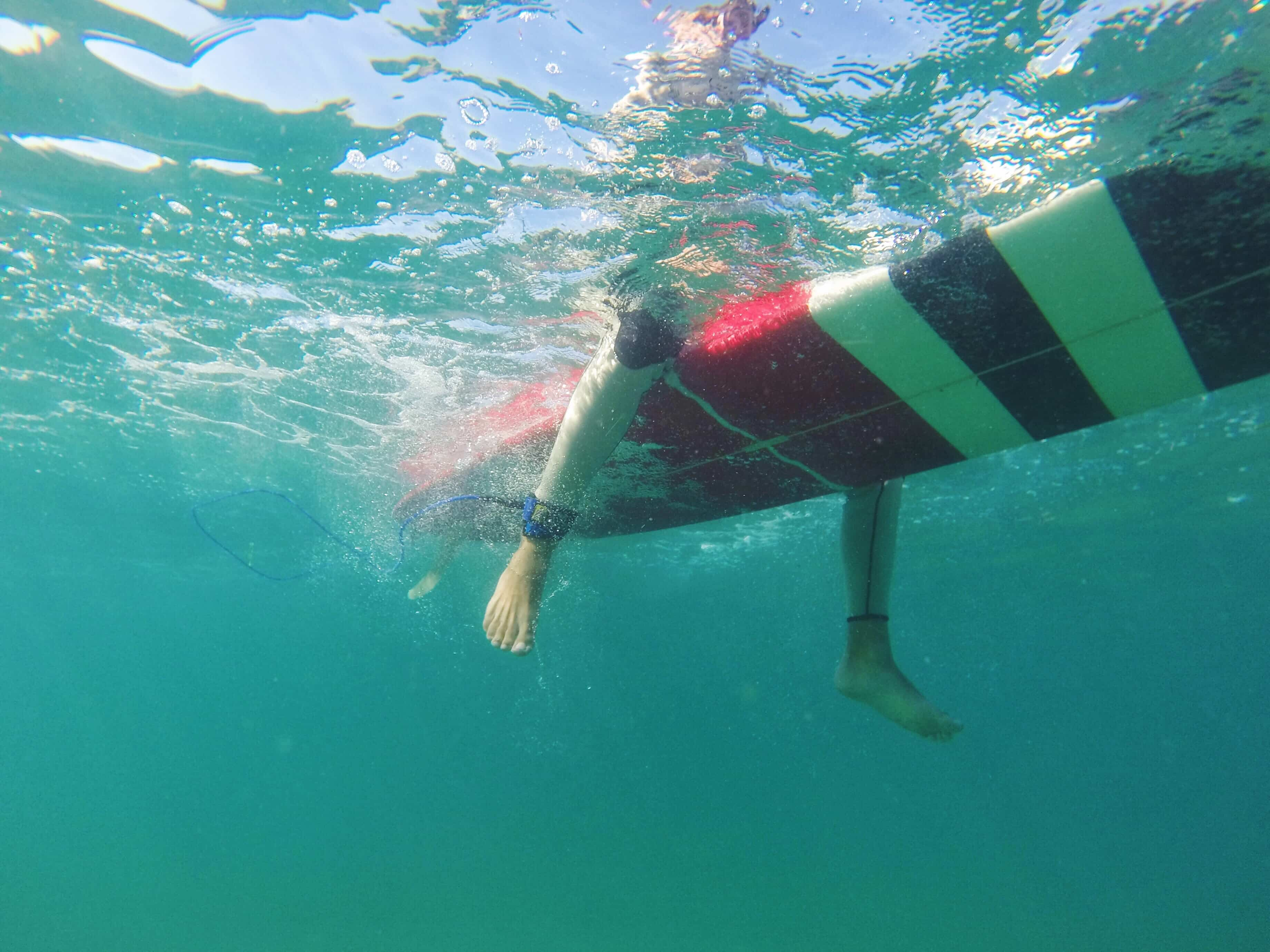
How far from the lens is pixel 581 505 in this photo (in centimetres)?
358

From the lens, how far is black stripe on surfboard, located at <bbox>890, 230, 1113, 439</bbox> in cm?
280

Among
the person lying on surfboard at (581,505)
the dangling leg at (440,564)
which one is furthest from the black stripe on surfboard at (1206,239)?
the dangling leg at (440,564)

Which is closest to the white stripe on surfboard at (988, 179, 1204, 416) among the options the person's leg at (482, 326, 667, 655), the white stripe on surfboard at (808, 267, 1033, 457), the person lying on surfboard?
the white stripe on surfboard at (808, 267, 1033, 457)

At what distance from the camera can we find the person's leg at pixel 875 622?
3471mm

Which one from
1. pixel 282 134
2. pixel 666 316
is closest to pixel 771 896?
pixel 666 316

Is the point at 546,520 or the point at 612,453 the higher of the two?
the point at 612,453

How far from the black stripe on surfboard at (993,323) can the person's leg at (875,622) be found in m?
1.03

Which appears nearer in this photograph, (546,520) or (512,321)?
(546,520)

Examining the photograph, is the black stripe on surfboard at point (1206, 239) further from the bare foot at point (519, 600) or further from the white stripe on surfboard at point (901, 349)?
the bare foot at point (519, 600)

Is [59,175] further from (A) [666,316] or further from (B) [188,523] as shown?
(B) [188,523]

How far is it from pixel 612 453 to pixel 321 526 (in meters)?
4.91

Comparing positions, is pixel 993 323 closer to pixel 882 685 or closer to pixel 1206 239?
pixel 1206 239

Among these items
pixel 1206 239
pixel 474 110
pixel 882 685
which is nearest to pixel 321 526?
pixel 474 110

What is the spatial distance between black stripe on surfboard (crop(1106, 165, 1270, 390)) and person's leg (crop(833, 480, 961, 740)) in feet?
5.69
